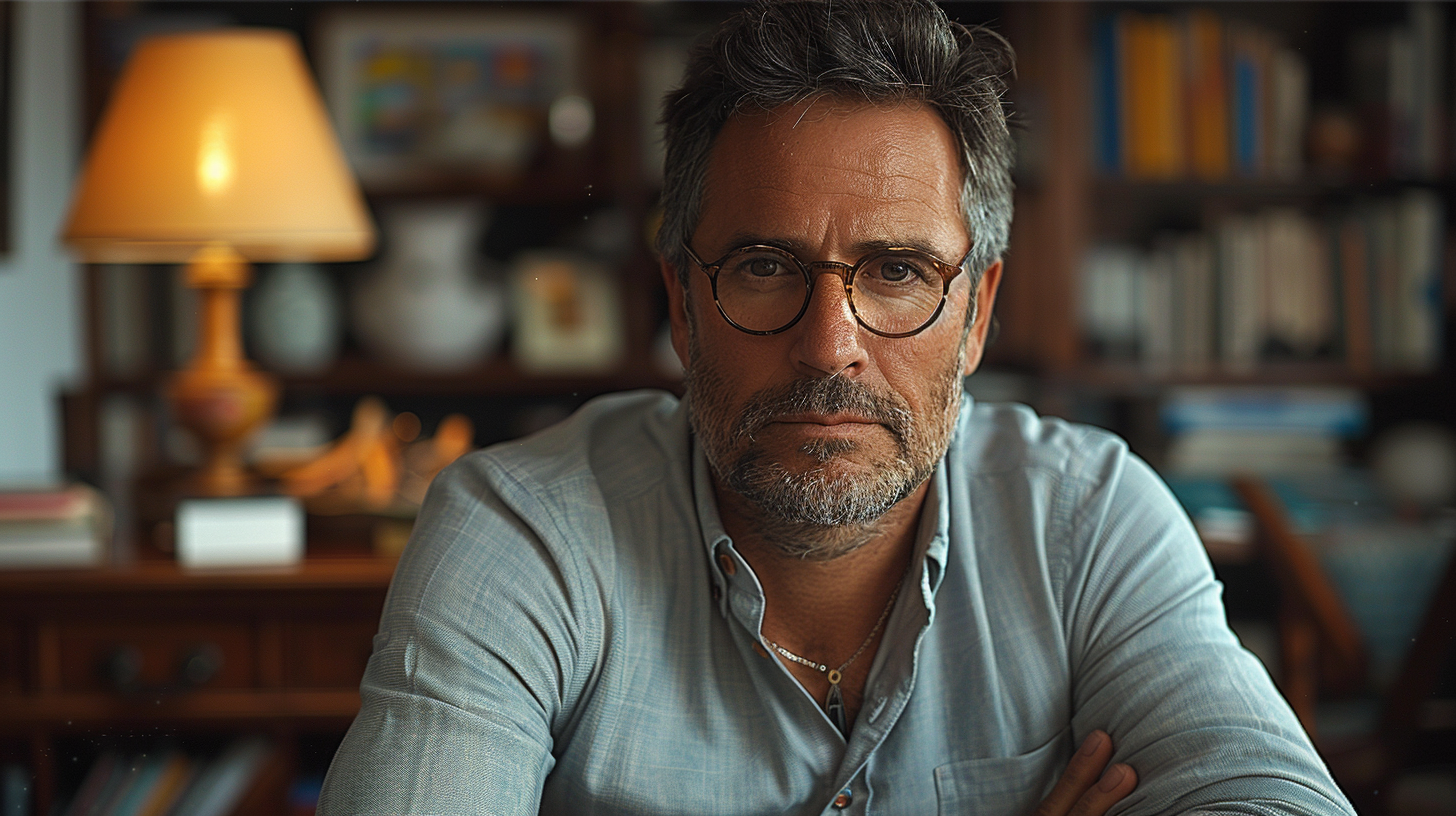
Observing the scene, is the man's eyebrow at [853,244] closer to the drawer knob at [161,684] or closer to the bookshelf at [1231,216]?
the drawer knob at [161,684]

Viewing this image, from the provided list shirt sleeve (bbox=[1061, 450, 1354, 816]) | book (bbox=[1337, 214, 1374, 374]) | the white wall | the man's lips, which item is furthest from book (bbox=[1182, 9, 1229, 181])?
Answer: the white wall

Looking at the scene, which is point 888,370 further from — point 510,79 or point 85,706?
point 510,79

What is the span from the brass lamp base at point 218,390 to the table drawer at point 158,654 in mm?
223

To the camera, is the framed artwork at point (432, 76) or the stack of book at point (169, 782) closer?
the stack of book at point (169, 782)

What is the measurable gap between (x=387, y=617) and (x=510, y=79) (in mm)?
1782

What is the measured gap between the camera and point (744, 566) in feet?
3.29

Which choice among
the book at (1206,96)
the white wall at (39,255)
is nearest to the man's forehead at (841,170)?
the book at (1206,96)

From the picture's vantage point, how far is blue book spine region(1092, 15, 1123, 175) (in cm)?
239

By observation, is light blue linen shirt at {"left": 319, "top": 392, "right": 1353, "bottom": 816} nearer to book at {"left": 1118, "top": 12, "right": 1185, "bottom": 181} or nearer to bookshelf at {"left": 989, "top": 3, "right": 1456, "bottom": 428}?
bookshelf at {"left": 989, "top": 3, "right": 1456, "bottom": 428}

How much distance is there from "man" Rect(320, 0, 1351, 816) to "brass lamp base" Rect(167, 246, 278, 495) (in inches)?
38.6

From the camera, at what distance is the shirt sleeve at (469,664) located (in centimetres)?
86

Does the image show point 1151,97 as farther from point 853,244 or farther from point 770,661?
point 770,661

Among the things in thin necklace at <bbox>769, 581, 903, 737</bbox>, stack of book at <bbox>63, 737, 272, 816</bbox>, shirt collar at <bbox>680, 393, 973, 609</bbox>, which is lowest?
stack of book at <bbox>63, 737, 272, 816</bbox>

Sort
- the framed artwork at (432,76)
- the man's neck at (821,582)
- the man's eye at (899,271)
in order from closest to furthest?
the man's eye at (899,271) < the man's neck at (821,582) < the framed artwork at (432,76)
